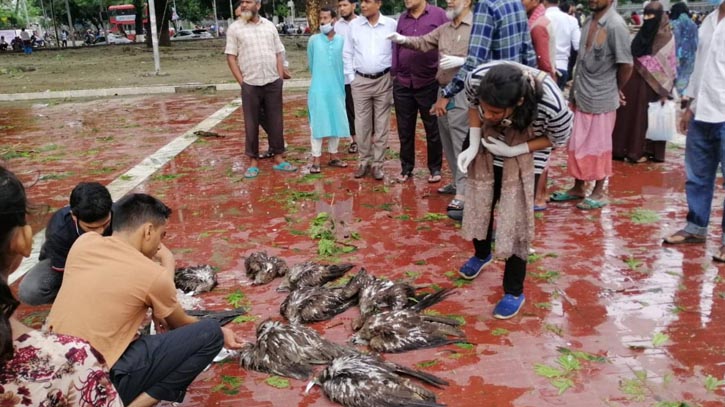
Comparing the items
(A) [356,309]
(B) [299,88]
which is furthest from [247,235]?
(B) [299,88]

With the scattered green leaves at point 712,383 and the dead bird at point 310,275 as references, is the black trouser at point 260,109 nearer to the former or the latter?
the dead bird at point 310,275

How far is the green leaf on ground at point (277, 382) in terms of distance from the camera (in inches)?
130

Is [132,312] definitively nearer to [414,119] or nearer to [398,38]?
[398,38]

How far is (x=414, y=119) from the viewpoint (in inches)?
263

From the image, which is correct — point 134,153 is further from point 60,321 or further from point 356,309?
point 60,321

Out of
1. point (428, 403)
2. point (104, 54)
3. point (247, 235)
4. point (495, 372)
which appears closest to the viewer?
point (428, 403)

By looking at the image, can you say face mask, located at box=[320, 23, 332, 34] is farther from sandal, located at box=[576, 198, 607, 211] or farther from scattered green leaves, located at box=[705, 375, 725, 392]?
scattered green leaves, located at box=[705, 375, 725, 392]

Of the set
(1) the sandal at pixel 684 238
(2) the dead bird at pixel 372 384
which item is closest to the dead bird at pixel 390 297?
(2) the dead bird at pixel 372 384

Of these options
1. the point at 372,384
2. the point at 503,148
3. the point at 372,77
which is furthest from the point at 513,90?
the point at 372,77

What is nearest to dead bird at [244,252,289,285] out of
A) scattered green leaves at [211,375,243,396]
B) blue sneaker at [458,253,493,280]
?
scattered green leaves at [211,375,243,396]

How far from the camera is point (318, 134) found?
7383mm

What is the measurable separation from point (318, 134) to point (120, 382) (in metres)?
4.98

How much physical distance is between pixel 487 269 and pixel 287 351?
6.14ft

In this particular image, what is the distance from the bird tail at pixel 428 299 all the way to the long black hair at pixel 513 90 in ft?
4.27
